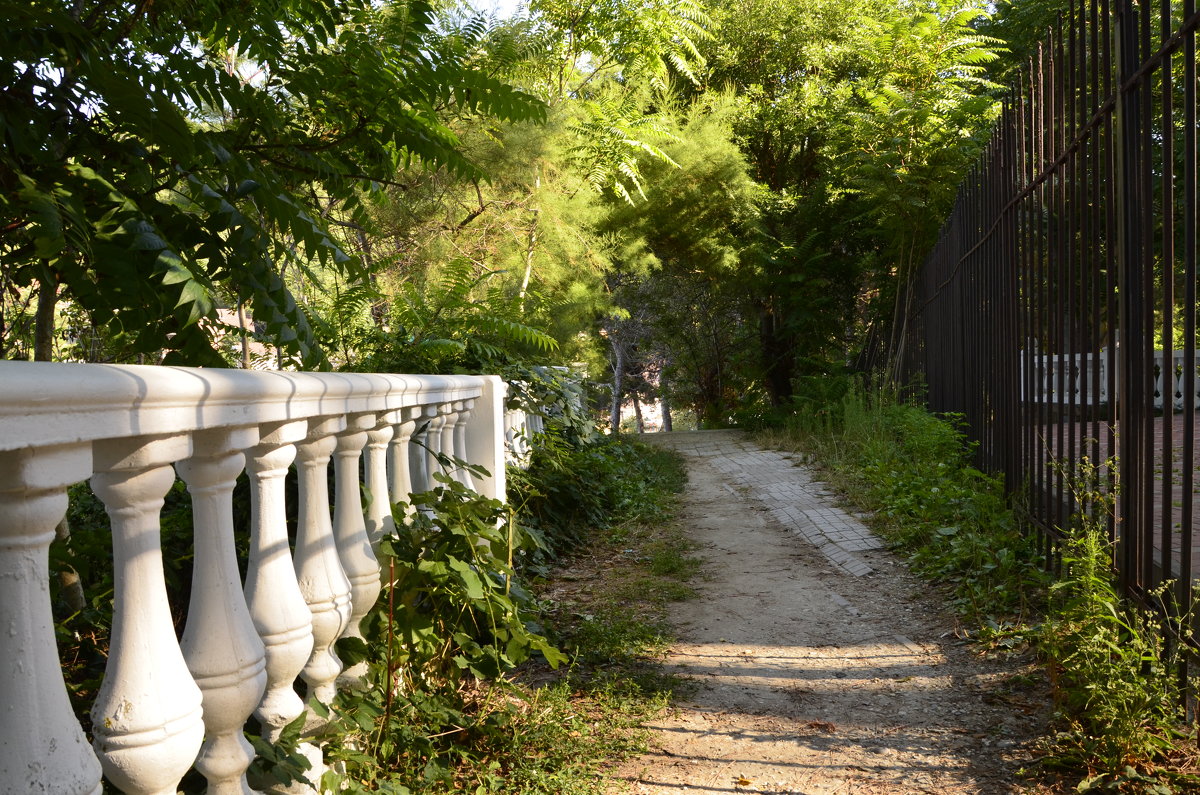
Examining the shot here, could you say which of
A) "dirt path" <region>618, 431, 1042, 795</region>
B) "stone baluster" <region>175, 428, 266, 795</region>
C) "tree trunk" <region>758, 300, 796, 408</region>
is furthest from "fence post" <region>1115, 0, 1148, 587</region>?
"tree trunk" <region>758, 300, 796, 408</region>

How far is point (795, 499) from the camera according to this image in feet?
24.4

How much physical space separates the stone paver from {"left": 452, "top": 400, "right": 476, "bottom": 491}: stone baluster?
7.71 feet

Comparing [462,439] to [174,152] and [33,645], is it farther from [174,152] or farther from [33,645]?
[33,645]

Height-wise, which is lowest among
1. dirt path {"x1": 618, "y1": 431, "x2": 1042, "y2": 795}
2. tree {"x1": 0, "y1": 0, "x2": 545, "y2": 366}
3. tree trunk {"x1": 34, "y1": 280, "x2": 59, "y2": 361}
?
dirt path {"x1": 618, "y1": 431, "x2": 1042, "y2": 795}

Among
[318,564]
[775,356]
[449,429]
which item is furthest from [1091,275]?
[775,356]

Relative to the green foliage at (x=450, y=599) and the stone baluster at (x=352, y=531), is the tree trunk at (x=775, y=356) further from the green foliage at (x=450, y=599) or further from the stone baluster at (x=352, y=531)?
the stone baluster at (x=352, y=531)

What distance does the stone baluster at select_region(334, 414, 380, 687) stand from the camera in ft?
7.03

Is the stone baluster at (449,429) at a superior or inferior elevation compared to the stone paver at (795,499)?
superior

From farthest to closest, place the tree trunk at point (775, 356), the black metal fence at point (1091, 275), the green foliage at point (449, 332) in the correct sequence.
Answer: the tree trunk at point (775, 356) < the green foliage at point (449, 332) < the black metal fence at point (1091, 275)

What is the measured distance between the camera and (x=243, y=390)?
4.45 feet

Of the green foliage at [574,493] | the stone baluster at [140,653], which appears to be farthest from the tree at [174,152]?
the green foliage at [574,493]

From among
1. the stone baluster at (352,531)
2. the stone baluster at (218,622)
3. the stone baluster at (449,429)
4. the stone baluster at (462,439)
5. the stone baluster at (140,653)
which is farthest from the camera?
the stone baluster at (462,439)

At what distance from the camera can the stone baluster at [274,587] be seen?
160 centimetres

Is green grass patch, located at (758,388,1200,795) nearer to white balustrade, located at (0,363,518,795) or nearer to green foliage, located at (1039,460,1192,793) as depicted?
green foliage, located at (1039,460,1192,793)
